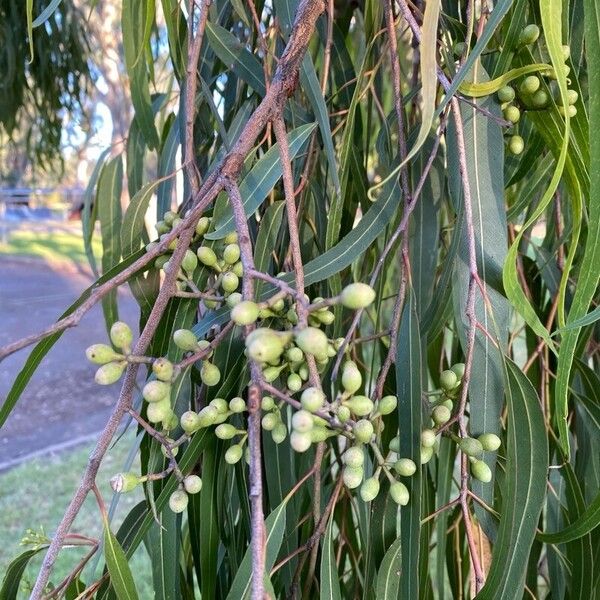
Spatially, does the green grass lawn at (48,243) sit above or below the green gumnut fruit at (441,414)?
below

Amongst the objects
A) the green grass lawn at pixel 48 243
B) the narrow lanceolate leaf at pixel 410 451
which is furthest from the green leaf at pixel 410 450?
the green grass lawn at pixel 48 243

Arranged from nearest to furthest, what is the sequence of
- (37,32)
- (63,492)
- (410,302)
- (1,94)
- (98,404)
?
(410,302) < (37,32) < (1,94) < (63,492) < (98,404)

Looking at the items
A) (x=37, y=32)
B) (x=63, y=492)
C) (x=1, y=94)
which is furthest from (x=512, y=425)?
(x=63, y=492)

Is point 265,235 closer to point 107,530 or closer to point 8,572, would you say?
point 107,530

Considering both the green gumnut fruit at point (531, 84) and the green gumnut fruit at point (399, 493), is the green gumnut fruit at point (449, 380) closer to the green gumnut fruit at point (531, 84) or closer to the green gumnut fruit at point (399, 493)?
the green gumnut fruit at point (399, 493)

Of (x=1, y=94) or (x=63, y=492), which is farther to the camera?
(x=63, y=492)

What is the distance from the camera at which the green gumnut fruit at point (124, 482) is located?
380 mm

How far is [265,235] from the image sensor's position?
53 cm

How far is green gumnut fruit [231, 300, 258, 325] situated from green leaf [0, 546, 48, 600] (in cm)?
40

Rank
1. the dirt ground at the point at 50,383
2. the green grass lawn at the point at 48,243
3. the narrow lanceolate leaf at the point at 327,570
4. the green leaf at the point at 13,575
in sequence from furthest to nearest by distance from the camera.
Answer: the green grass lawn at the point at 48,243 → the dirt ground at the point at 50,383 → the green leaf at the point at 13,575 → the narrow lanceolate leaf at the point at 327,570

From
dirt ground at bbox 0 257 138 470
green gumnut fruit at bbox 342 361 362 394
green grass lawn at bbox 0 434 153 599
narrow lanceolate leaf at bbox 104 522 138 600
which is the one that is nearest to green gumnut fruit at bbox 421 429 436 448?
green gumnut fruit at bbox 342 361 362 394

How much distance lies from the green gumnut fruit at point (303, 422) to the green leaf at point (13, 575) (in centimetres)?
38

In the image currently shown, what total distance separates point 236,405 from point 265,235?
0.60 ft

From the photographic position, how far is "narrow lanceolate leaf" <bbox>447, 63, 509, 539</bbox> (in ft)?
1.45
